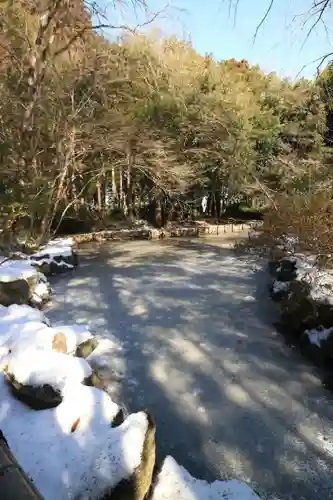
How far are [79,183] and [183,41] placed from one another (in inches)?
230

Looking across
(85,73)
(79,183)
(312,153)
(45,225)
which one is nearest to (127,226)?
(79,183)

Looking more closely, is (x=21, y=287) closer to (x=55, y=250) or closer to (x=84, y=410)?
(x=55, y=250)

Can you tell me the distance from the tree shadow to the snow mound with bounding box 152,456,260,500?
341 millimetres

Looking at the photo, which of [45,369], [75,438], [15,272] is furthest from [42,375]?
[15,272]

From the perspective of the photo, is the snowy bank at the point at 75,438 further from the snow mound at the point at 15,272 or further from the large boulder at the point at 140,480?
the snow mound at the point at 15,272

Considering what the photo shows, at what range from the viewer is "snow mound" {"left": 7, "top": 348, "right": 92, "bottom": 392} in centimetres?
309

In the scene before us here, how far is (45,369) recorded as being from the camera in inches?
128

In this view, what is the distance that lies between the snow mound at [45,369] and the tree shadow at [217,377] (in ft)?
2.02

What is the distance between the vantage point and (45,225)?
14.0 feet

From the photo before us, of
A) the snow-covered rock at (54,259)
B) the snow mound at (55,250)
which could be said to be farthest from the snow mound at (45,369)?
the snow mound at (55,250)

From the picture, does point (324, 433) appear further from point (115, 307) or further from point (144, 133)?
point (144, 133)

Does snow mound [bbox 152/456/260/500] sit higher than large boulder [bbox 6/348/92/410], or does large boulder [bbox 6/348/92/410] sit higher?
large boulder [bbox 6/348/92/410]

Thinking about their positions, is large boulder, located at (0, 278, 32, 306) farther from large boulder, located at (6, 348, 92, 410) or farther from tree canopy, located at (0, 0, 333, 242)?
large boulder, located at (6, 348, 92, 410)

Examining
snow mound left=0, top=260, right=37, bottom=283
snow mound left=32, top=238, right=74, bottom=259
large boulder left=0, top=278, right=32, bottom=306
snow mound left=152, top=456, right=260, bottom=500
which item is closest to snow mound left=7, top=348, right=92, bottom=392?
snow mound left=152, top=456, right=260, bottom=500
